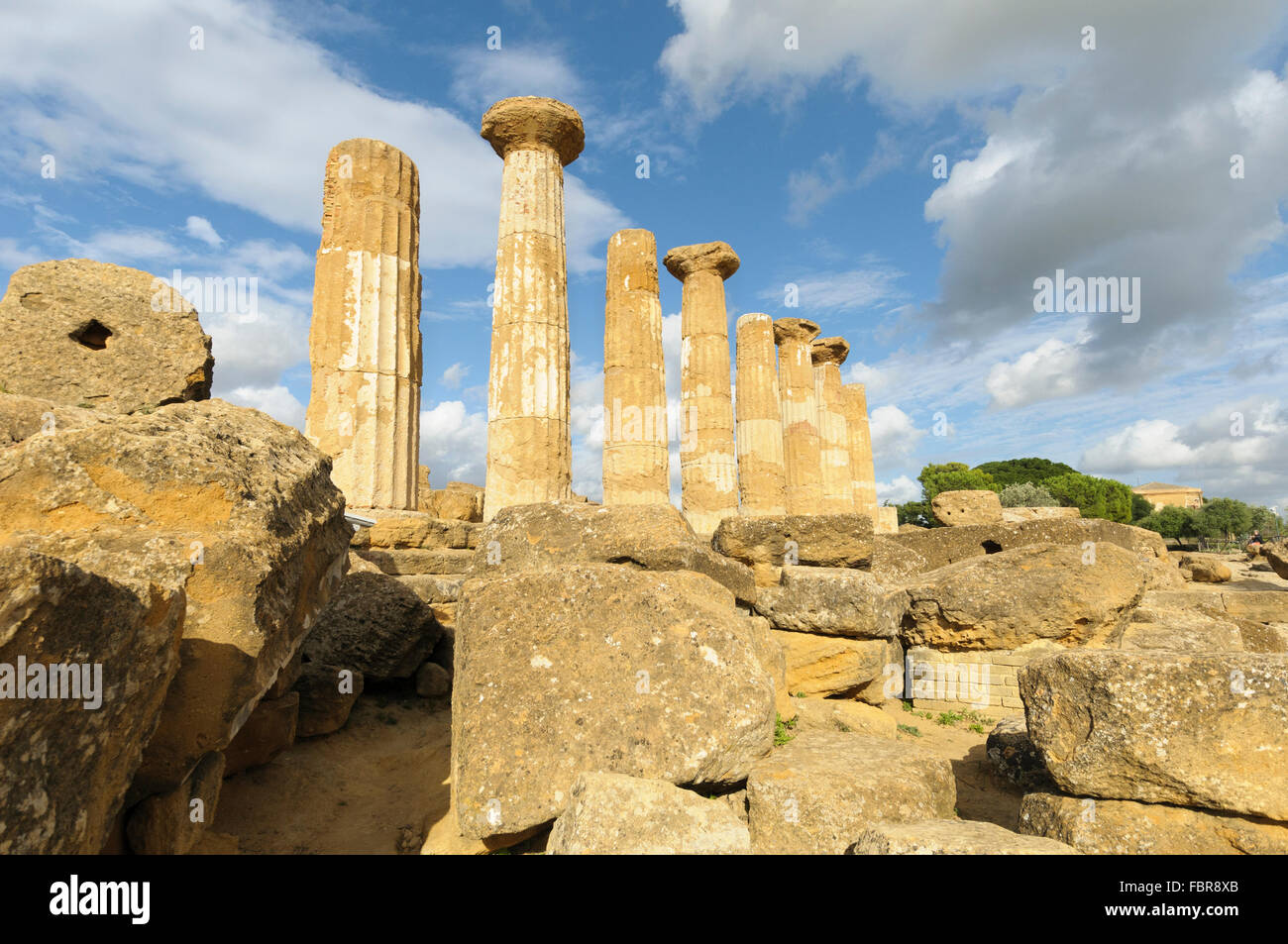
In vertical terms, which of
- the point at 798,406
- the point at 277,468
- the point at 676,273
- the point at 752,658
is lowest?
→ the point at 752,658

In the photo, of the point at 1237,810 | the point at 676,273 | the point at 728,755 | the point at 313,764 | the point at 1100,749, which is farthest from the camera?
the point at 676,273

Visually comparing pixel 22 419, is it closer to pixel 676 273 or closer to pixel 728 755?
pixel 728 755

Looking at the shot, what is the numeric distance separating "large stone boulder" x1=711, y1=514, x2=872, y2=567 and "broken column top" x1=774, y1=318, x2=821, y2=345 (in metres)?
13.0

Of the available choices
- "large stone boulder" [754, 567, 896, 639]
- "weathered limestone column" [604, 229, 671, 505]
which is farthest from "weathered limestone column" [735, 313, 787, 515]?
"large stone boulder" [754, 567, 896, 639]

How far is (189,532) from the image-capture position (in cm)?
299

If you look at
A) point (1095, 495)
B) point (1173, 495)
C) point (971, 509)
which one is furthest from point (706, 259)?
point (1173, 495)

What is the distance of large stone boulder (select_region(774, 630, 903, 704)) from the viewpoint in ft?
19.9

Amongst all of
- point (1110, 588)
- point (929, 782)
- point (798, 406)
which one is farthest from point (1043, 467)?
point (929, 782)

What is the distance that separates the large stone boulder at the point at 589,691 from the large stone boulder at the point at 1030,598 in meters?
3.84

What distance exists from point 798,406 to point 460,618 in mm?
16869

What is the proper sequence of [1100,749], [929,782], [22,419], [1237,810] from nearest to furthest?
[1237,810] → [1100,749] → [929,782] → [22,419]

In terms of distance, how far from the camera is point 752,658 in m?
3.65

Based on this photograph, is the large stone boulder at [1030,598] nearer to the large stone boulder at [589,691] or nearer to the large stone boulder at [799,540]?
the large stone boulder at [799,540]

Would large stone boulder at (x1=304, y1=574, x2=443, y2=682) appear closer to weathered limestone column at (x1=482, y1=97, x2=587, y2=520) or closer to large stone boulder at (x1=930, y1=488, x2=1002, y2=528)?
weathered limestone column at (x1=482, y1=97, x2=587, y2=520)
